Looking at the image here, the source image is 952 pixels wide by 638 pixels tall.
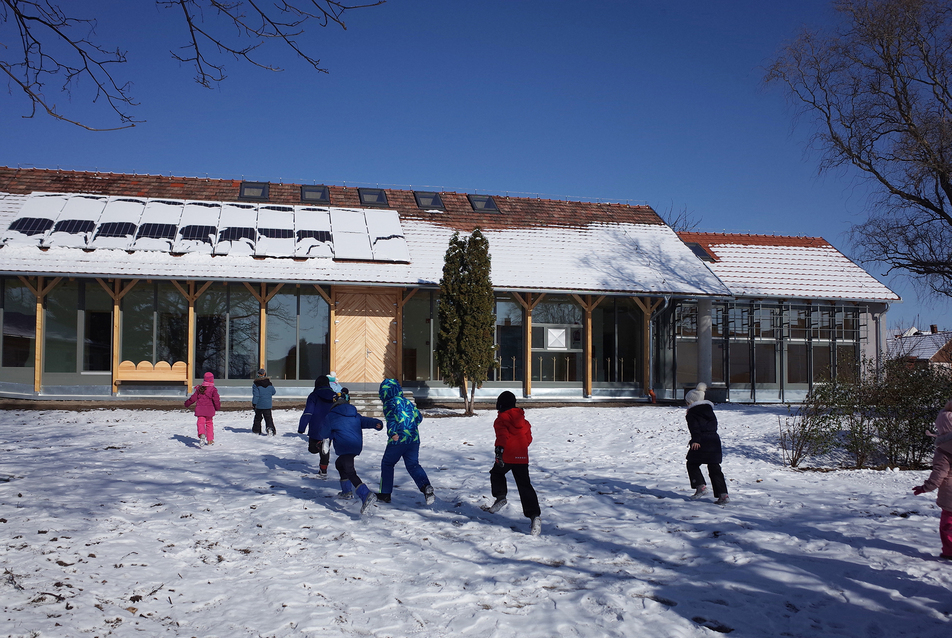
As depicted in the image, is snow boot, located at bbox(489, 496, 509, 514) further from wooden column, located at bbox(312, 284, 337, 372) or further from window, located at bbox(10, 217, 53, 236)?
window, located at bbox(10, 217, 53, 236)

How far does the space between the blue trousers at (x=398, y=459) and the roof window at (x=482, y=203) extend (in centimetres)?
1445

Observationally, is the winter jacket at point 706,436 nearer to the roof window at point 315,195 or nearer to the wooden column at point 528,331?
the wooden column at point 528,331

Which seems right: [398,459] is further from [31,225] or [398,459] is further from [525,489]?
[31,225]

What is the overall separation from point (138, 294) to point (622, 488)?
1331 centimetres

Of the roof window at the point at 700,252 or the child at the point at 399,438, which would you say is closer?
the child at the point at 399,438

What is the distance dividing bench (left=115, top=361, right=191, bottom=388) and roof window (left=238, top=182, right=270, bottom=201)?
568 centimetres

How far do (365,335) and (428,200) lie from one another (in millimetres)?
5828

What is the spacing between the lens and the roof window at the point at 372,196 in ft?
67.1

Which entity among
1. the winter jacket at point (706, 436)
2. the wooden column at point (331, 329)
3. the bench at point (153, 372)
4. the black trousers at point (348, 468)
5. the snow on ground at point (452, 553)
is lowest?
the snow on ground at point (452, 553)

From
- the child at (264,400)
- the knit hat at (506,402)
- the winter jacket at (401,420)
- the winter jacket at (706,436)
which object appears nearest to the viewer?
the knit hat at (506,402)

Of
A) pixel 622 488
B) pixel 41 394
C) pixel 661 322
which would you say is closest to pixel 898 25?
pixel 661 322

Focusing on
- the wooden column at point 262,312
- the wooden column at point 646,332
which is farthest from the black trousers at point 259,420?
the wooden column at point 646,332

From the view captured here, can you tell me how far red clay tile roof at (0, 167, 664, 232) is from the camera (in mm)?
18531

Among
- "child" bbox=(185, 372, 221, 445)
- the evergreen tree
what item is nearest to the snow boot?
"child" bbox=(185, 372, 221, 445)
